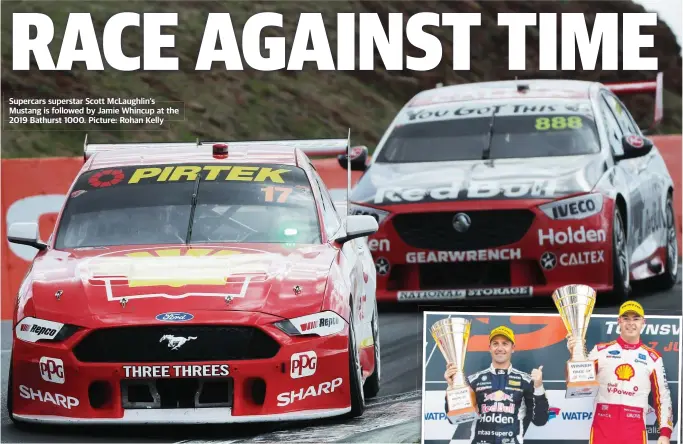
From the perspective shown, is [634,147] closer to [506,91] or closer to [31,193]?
[506,91]

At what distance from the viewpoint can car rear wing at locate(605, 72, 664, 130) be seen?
35.6 ft

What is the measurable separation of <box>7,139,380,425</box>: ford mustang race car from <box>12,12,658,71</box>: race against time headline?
194 cm

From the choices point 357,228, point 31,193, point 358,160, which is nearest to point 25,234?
point 31,193

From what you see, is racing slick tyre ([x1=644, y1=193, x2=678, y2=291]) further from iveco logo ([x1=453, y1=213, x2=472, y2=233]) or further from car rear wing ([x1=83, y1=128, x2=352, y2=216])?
car rear wing ([x1=83, y1=128, x2=352, y2=216])

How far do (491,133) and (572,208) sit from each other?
0.97 m

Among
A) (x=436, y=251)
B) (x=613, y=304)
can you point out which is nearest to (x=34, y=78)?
(x=436, y=251)

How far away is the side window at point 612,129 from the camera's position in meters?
10.7

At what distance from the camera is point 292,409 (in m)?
8.20

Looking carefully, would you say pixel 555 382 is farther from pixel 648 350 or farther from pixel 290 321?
pixel 290 321

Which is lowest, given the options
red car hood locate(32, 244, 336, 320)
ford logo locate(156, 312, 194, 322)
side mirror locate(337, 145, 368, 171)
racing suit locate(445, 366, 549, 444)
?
racing suit locate(445, 366, 549, 444)

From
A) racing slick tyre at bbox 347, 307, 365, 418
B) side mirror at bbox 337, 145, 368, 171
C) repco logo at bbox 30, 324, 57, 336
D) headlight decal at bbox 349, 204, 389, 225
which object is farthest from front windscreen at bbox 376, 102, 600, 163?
repco logo at bbox 30, 324, 57, 336

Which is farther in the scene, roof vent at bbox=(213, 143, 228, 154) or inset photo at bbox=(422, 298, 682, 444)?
roof vent at bbox=(213, 143, 228, 154)

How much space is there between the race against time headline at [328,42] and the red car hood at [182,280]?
7.52 feet

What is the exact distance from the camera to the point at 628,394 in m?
9.31
